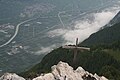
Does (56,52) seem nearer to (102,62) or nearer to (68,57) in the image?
(68,57)

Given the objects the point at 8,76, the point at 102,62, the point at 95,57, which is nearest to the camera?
the point at 8,76

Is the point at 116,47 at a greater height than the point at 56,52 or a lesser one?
greater

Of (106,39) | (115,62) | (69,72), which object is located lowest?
(106,39)

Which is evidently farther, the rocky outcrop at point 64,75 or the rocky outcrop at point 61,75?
the rocky outcrop at point 64,75

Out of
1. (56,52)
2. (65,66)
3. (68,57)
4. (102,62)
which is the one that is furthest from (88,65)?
(65,66)

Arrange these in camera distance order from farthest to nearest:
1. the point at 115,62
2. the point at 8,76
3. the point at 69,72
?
the point at 115,62
the point at 69,72
the point at 8,76

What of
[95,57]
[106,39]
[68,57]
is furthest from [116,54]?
[106,39]

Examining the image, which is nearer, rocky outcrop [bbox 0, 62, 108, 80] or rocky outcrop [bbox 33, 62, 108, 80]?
rocky outcrop [bbox 0, 62, 108, 80]

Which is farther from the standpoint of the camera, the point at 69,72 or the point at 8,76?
the point at 69,72

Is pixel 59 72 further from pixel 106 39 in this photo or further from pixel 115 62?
pixel 106 39
